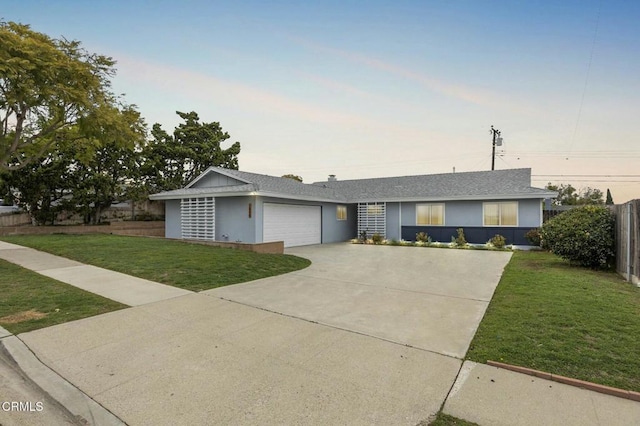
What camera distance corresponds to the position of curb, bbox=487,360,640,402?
9.30 feet

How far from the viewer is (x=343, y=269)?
9750mm

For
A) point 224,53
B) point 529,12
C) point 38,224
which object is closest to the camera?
point 529,12

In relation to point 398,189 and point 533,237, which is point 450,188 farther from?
point 533,237

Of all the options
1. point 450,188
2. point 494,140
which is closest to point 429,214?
point 450,188

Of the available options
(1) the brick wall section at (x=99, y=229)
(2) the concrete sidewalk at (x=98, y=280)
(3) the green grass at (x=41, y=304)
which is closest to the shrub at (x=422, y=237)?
(2) the concrete sidewalk at (x=98, y=280)

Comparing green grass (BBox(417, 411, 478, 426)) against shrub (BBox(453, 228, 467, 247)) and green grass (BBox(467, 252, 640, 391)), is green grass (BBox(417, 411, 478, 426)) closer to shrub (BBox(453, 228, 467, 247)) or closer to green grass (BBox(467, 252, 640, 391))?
green grass (BBox(467, 252, 640, 391))

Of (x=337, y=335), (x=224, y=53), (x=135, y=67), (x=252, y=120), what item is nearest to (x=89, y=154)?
(x=135, y=67)

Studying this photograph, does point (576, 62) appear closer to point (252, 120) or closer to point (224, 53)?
point (224, 53)

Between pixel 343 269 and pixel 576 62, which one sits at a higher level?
pixel 576 62

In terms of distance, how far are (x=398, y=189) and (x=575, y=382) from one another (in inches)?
674

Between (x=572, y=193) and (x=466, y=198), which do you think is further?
(x=572, y=193)

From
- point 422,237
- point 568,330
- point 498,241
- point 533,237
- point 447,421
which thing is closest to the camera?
point 447,421

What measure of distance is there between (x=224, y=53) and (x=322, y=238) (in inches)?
414

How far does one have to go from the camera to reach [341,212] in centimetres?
2039
